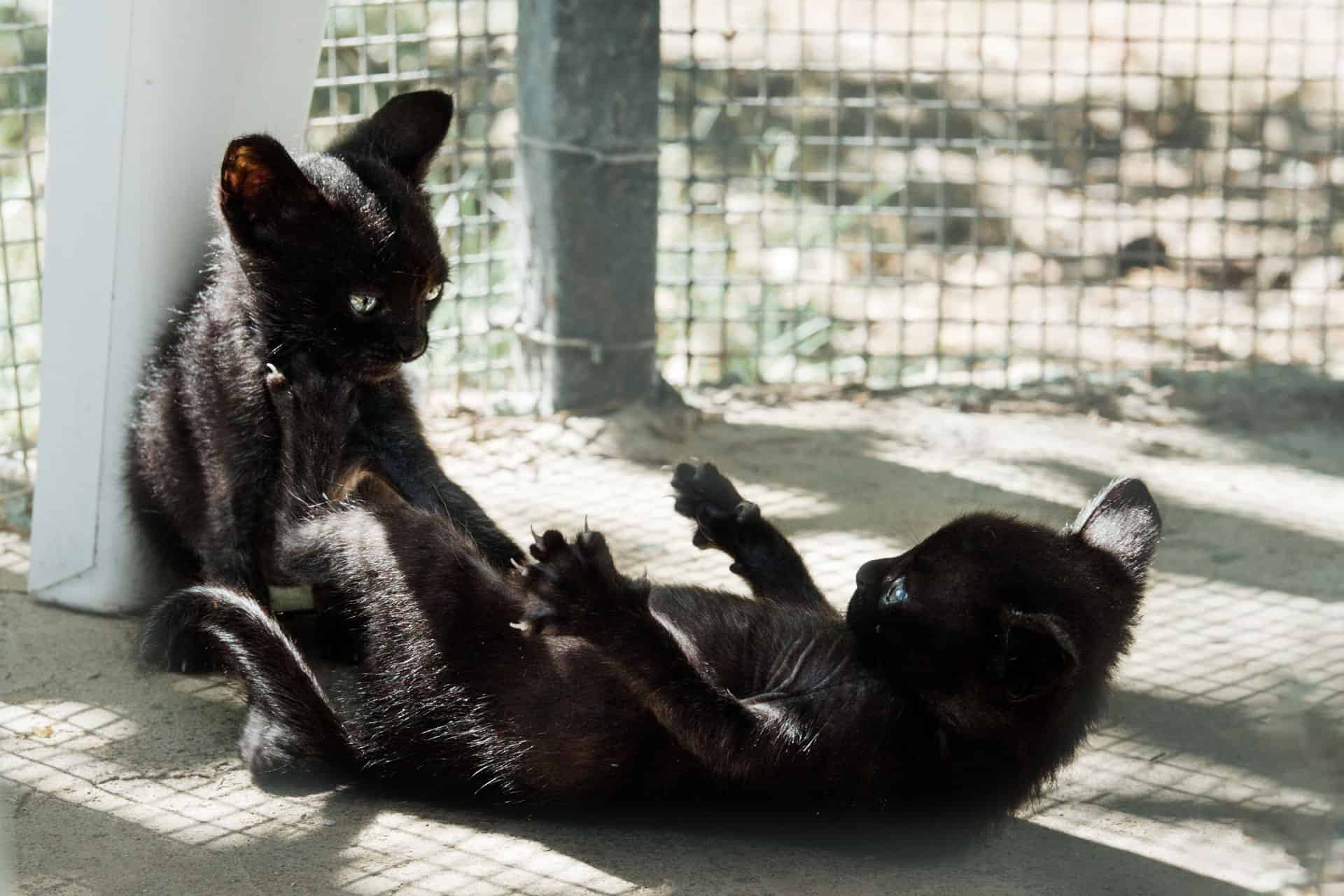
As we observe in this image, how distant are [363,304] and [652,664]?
112 cm

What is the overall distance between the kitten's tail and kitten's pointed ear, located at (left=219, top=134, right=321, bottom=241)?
83 centimetres

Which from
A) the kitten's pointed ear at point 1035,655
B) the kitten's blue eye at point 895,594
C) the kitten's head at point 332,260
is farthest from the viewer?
the kitten's head at point 332,260

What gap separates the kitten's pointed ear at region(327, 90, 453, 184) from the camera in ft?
13.0

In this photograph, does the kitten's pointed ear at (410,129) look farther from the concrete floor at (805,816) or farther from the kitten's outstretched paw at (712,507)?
the concrete floor at (805,816)

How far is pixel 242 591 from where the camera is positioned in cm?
351

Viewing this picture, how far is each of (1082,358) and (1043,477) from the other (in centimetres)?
126

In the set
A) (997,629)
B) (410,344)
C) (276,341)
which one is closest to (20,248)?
(276,341)

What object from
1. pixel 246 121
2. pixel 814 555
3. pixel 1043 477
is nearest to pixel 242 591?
pixel 246 121

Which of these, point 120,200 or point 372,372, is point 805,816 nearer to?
point 372,372

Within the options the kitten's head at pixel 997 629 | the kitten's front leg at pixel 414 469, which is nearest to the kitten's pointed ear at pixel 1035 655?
the kitten's head at pixel 997 629

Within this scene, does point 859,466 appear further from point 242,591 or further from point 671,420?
point 242,591

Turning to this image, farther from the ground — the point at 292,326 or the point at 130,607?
the point at 292,326

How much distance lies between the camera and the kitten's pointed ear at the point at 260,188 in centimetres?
336

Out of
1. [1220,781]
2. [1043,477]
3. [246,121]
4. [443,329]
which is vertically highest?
[246,121]
